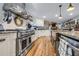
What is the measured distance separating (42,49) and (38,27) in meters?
0.37

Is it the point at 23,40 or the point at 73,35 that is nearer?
the point at 73,35

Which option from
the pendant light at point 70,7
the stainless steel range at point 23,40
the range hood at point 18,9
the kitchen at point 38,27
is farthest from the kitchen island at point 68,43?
the range hood at point 18,9

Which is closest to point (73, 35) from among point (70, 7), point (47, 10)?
point (70, 7)

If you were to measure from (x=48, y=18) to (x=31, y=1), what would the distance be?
400mm

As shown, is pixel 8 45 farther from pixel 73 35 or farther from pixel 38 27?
pixel 73 35

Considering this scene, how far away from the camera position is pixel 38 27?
2252mm

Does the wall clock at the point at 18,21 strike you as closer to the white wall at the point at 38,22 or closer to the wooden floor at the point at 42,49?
the white wall at the point at 38,22

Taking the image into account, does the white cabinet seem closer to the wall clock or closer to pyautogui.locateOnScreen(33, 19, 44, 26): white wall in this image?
the wall clock

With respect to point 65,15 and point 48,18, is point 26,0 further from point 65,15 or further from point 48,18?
point 65,15

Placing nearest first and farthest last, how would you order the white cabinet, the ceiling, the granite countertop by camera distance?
the granite countertop < the white cabinet < the ceiling

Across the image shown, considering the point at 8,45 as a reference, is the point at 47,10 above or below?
above

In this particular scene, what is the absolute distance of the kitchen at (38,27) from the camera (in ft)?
7.00

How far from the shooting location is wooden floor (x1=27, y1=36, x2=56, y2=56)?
2.19 metres

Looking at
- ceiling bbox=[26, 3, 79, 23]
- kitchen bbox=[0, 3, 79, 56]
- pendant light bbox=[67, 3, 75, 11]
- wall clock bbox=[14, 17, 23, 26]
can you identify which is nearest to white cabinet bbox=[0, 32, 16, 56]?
kitchen bbox=[0, 3, 79, 56]
